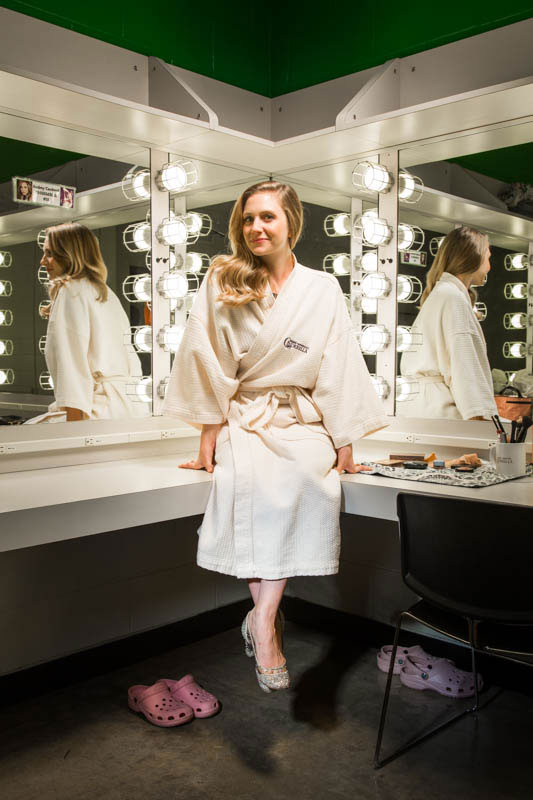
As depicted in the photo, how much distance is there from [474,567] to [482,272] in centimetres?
109

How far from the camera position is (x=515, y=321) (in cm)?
239

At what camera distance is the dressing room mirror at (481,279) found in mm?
2381

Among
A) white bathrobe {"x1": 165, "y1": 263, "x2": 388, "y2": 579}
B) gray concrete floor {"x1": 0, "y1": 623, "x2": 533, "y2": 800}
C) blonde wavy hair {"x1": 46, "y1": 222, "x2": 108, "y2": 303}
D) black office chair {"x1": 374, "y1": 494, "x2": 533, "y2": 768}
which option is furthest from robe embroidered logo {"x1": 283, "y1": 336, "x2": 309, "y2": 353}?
gray concrete floor {"x1": 0, "y1": 623, "x2": 533, "y2": 800}

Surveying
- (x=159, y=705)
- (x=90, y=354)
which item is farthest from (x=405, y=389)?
(x=159, y=705)

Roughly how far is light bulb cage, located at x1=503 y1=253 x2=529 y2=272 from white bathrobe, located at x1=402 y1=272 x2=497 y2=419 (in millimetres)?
180

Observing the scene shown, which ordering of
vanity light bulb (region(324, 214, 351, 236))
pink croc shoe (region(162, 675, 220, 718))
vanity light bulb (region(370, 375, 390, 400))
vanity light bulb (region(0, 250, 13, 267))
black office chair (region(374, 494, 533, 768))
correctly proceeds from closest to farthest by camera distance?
black office chair (region(374, 494, 533, 768))
vanity light bulb (region(0, 250, 13, 267))
pink croc shoe (region(162, 675, 220, 718))
vanity light bulb (region(370, 375, 390, 400))
vanity light bulb (region(324, 214, 351, 236))

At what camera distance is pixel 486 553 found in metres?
1.76

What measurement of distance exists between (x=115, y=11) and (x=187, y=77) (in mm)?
352

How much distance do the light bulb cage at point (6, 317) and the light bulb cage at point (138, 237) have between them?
531 mm

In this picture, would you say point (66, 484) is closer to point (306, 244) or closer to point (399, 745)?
point (399, 745)

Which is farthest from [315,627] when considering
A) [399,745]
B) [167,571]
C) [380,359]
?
[380,359]

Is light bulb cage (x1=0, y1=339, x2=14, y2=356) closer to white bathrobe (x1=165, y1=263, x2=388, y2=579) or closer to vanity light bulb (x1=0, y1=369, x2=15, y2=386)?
vanity light bulb (x1=0, y1=369, x2=15, y2=386)

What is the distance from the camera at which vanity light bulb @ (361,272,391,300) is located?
276 centimetres

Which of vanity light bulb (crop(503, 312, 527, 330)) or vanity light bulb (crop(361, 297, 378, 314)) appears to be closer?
vanity light bulb (crop(503, 312, 527, 330))
